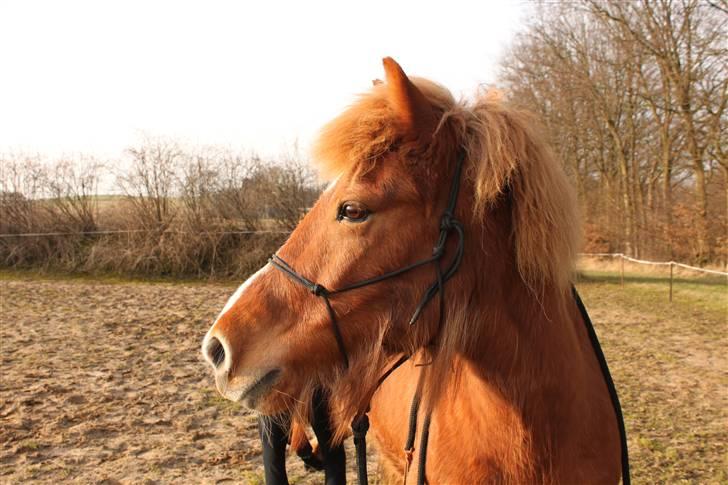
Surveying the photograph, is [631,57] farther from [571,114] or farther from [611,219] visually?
[611,219]

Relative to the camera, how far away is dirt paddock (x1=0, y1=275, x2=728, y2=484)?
179 inches

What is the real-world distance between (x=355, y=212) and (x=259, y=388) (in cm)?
63

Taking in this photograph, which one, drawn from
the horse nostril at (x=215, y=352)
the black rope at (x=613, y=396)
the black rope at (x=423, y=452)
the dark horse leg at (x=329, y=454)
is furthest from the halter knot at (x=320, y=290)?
the black rope at (x=613, y=396)

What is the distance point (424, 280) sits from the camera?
5.53 feet

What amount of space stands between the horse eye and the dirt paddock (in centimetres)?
335

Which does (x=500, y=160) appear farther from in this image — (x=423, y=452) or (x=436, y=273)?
(x=423, y=452)

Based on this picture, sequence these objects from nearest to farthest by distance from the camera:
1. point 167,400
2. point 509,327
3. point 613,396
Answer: point 509,327, point 613,396, point 167,400

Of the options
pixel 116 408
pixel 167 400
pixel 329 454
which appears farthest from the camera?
pixel 167 400

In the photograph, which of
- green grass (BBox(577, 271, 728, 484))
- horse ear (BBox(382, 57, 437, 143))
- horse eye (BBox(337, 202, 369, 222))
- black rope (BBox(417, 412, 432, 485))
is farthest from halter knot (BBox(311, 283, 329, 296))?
green grass (BBox(577, 271, 728, 484))

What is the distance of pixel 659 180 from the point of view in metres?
25.6

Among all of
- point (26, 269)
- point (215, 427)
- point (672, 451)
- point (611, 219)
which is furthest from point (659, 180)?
point (26, 269)

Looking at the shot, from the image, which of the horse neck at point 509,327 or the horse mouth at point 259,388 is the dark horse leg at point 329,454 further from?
the horse neck at point 509,327

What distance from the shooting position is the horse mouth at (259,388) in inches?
64.0

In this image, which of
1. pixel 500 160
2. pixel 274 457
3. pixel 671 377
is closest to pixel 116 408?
pixel 274 457
